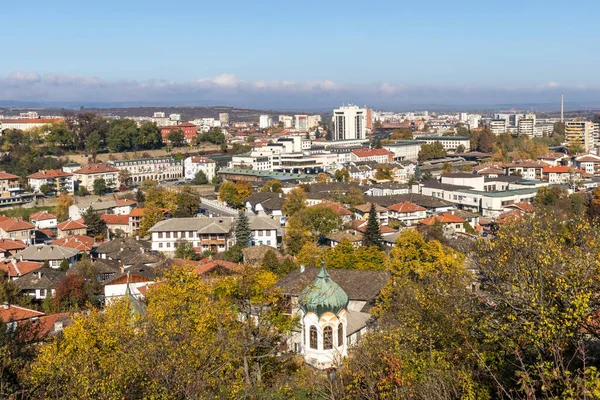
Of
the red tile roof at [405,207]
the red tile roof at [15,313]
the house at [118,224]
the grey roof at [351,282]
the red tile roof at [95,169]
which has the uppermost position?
the red tile roof at [95,169]

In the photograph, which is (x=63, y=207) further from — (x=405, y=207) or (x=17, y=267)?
(x=405, y=207)

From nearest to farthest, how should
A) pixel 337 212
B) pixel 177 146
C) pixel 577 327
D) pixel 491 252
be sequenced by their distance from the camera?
pixel 577 327 → pixel 491 252 → pixel 337 212 → pixel 177 146

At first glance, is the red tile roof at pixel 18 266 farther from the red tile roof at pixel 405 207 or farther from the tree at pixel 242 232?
the red tile roof at pixel 405 207

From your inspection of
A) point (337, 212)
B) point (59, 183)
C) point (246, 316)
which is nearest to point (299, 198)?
point (337, 212)

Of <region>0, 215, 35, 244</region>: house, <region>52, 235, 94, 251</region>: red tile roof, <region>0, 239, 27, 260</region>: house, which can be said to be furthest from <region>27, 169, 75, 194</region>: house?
<region>52, 235, 94, 251</region>: red tile roof

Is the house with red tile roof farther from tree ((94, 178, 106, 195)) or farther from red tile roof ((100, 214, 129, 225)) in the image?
red tile roof ((100, 214, 129, 225))

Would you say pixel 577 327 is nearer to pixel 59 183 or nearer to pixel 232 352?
pixel 232 352

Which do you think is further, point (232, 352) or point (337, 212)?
point (337, 212)

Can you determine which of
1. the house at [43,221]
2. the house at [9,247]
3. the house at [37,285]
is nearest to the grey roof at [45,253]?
the house at [9,247]

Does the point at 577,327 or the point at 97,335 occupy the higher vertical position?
the point at 577,327
